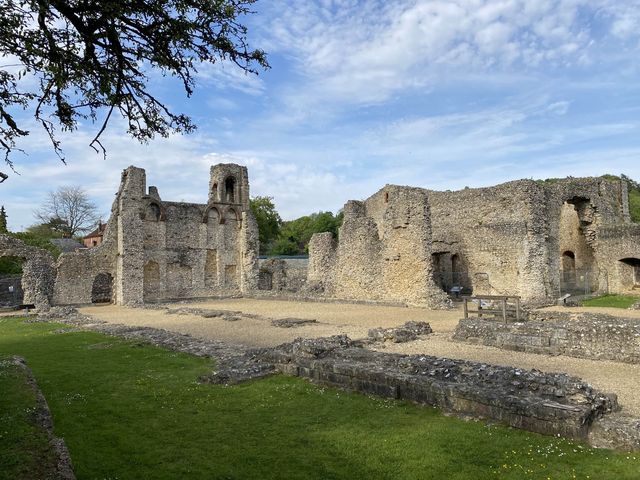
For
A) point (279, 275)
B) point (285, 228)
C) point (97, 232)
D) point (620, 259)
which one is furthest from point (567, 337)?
point (285, 228)

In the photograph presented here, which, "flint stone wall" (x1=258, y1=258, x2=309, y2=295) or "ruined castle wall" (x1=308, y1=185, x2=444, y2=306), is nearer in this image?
"ruined castle wall" (x1=308, y1=185, x2=444, y2=306)

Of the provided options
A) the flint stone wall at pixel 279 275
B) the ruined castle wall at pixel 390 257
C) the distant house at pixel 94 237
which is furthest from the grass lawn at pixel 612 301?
the distant house at pixel 94 237

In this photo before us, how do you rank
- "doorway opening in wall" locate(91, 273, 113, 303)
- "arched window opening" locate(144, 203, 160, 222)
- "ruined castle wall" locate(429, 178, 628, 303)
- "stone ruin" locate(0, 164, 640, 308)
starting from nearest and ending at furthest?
"stone ruin" locate(0, 164, 640, 308), "ruined castle wall" locate(429, 178, 628, 303), "arched window opening" locate(144, 203, 160, 222), "doorway opening in wall" locate(91, 273, 113, 303)

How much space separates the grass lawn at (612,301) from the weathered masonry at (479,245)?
144 centimetres

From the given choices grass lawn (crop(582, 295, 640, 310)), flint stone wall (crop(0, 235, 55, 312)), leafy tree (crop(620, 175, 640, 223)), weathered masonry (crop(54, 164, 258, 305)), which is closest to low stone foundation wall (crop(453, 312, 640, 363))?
grass lawn (crop(582, 295, 640, 310))

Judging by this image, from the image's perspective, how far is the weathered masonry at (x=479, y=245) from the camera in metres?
21.0

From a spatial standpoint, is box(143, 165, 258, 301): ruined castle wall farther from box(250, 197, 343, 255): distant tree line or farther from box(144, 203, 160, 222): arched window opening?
box(250, 197, 343, 255): distant tree line

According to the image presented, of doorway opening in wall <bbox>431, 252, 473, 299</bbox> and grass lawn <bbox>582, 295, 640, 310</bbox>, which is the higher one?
doorway opening in wall <bbox>431, 252, 473, 299</bbox>

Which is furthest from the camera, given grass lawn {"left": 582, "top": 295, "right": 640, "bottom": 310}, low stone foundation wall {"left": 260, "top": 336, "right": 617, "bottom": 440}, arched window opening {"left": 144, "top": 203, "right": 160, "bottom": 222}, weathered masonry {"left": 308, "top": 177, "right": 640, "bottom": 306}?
arched window opening {"left": 144, "top": 203, "right": 160, "bottom": 222}

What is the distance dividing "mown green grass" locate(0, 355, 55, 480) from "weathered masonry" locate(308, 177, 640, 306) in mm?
15816

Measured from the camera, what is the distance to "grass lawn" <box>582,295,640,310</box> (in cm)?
1961

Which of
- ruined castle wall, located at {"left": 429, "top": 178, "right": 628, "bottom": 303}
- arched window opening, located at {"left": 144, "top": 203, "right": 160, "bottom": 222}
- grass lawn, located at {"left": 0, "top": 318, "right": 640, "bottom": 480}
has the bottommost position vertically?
grass lawn, located at {"left": 0, "top": 318, "right": 640, "bottom": 480}

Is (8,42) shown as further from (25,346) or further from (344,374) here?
(25,346)

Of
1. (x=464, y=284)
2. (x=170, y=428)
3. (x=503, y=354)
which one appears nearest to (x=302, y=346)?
(x=170, y=428)
